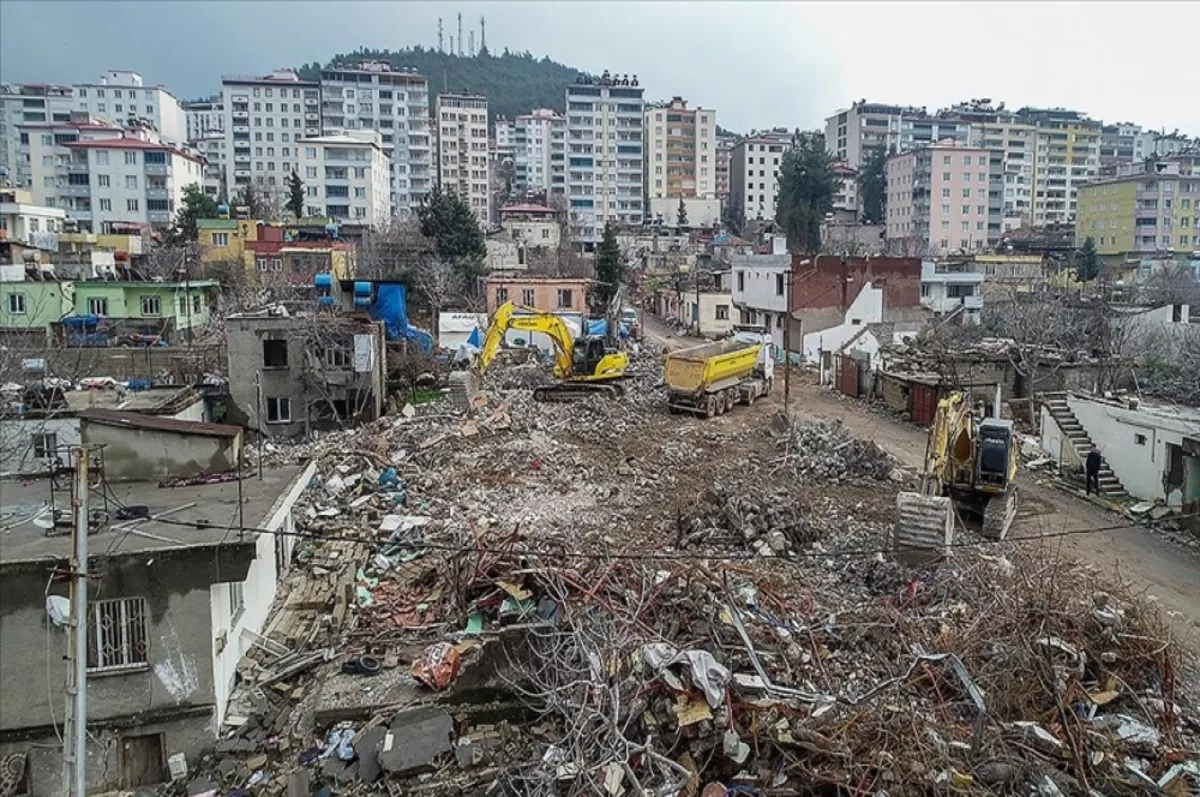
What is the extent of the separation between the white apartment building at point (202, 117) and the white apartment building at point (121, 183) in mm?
53930

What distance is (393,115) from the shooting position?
90.4 meters

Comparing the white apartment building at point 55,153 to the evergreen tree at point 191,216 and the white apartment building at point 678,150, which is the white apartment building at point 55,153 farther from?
the white apartment building at point 678,150

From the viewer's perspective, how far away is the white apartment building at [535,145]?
102062 millimetres

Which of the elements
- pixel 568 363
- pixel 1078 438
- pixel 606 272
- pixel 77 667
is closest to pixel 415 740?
pixel 77 667

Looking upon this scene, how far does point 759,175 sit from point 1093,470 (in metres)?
85.5

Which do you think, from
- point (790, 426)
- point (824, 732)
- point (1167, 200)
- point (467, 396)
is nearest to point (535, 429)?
point (467, 396)

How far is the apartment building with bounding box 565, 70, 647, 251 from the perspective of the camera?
92.5 meters

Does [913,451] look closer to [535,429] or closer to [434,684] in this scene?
[535,429]

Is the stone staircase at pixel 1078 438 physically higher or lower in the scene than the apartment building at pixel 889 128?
lower

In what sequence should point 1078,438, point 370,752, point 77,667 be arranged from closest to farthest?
point 77,667, point 370,752, point 1078,438

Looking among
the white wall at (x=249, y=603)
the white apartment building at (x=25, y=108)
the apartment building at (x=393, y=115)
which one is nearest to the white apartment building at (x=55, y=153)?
the white apartment building at (x=25, y=108)

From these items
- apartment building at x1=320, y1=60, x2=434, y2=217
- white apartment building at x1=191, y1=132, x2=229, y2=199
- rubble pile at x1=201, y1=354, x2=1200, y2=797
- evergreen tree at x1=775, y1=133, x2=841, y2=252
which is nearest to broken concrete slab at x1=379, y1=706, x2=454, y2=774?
rubble pile at x1=201, y1=354, x2=1200, y2=797

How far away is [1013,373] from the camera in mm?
29969

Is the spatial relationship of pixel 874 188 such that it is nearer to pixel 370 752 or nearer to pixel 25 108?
pixel 25 108
